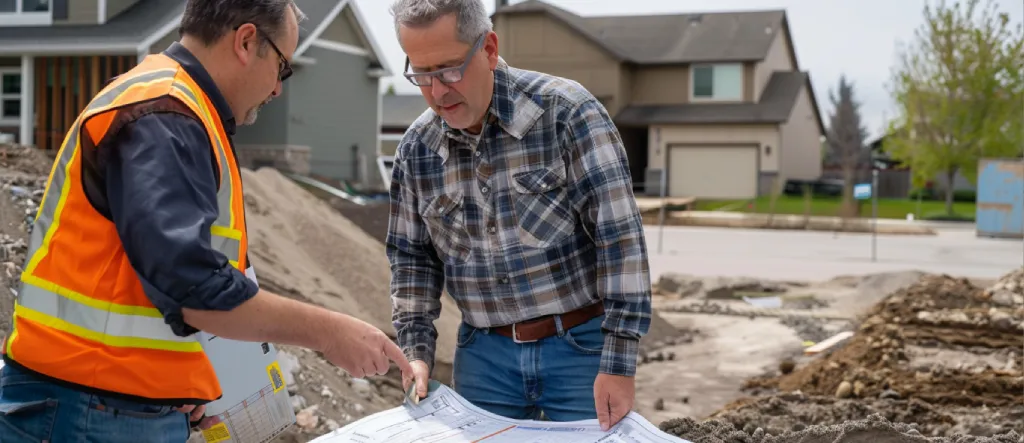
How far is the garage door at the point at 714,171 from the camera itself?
39125 millimetres

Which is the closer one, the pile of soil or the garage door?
the pile of soil

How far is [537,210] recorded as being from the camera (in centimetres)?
300

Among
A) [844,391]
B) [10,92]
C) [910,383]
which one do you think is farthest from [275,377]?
[10,92]

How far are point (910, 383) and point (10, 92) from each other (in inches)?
806

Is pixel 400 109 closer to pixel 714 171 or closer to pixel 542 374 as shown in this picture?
pixel 714 171

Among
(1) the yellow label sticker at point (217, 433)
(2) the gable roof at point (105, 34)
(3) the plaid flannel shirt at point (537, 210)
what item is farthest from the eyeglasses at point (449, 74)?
(2) the gable roof at point (105, 34)

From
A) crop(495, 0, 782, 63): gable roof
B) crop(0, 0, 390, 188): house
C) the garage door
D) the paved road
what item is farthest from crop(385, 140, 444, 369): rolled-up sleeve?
crop(495, 0, 782, 63): gable roof

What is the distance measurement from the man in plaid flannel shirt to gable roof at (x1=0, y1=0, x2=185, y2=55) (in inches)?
719

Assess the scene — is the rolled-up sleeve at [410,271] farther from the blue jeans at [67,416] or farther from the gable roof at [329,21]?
the gable roof at [329,21]

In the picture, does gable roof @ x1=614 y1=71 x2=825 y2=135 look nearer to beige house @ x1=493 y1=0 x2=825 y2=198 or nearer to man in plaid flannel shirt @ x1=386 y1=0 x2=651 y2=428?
beige house @ x1=493 y1=0 x2=825 y2=198

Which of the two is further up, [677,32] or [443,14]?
[677,32]

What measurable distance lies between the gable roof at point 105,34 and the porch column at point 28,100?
0.32 meters

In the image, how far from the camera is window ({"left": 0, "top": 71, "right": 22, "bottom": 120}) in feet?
73.1

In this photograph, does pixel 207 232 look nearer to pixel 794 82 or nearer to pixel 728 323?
pixel 728 323
